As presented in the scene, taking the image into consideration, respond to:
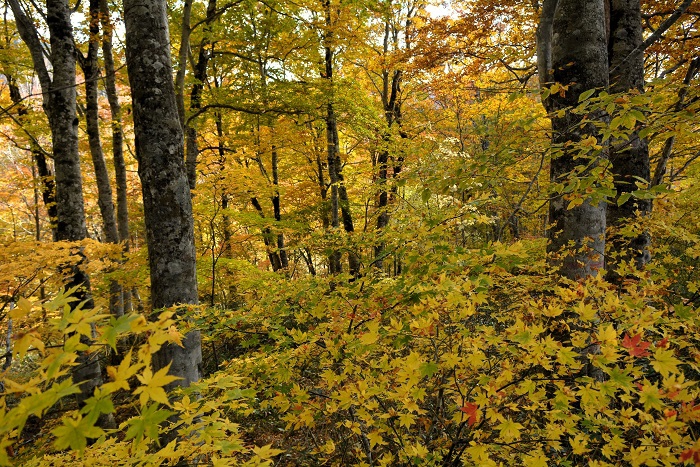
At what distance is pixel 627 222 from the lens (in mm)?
3947

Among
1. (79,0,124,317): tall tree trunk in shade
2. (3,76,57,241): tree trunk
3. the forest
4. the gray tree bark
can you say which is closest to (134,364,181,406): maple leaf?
the forest

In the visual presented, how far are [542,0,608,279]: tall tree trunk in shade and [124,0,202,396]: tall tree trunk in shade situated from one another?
320cm

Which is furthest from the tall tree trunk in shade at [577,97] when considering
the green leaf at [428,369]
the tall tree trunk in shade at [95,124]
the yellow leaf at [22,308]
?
the tall tree trunk in shade at [95,124]

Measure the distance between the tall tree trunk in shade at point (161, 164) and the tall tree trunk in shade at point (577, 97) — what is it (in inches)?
126

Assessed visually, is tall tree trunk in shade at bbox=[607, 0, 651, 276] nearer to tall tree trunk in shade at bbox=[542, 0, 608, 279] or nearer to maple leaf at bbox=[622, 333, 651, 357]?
tall tree trunk in shade at bbox=[542, 0, 608, 279]

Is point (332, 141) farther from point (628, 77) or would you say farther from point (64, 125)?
point (628, 77)

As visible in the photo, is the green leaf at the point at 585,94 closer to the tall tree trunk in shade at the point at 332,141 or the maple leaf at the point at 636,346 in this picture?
the maple leaf at the point at 636,346

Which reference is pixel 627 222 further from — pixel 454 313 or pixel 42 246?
pixel 42 246

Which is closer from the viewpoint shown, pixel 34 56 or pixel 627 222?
pixel 627 222

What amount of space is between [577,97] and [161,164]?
3.57 m

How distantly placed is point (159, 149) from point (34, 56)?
16.7ft

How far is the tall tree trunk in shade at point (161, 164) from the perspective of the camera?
298 centimetres

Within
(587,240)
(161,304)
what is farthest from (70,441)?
(587,240)

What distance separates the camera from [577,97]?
9.43 ft
